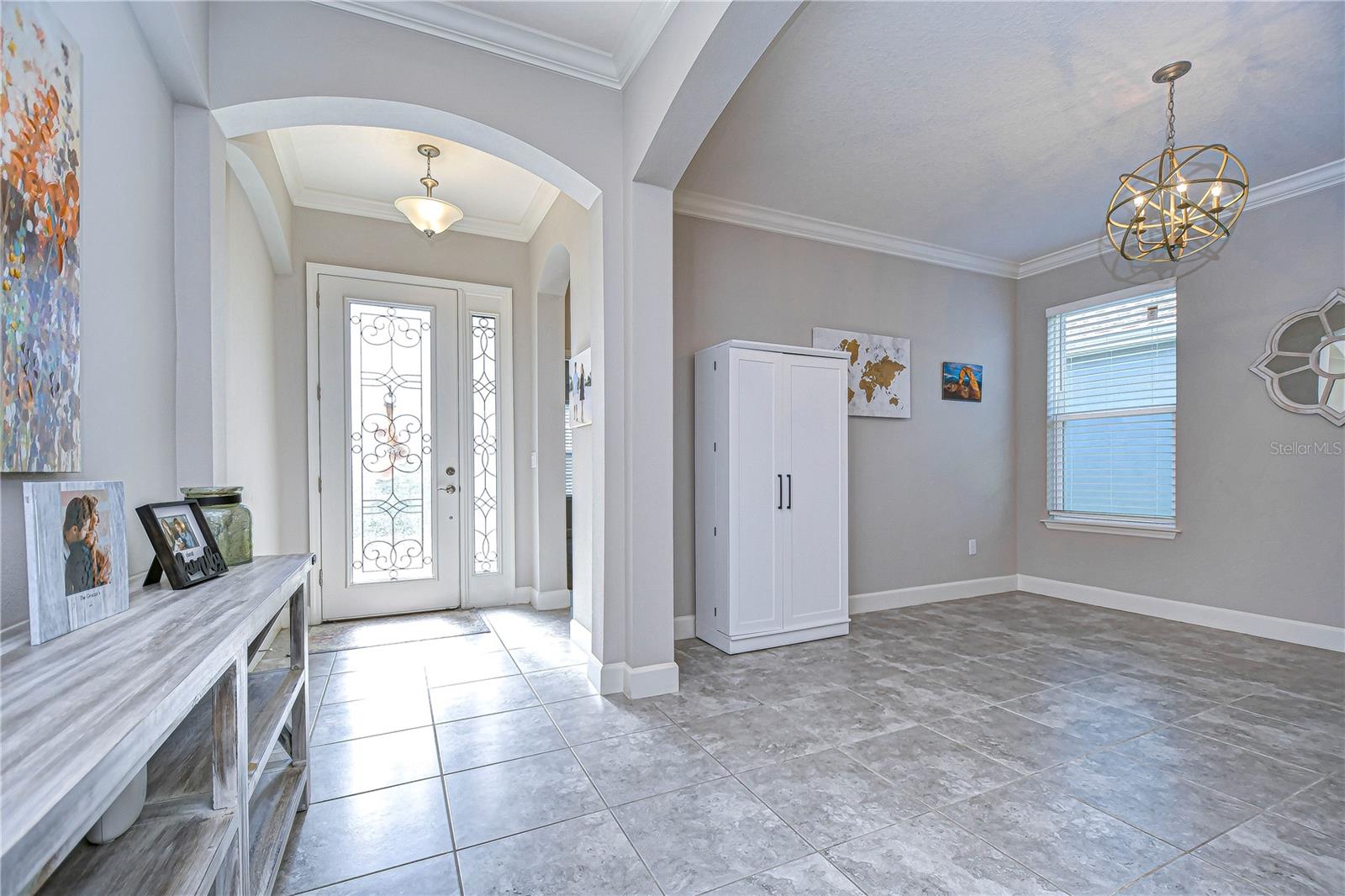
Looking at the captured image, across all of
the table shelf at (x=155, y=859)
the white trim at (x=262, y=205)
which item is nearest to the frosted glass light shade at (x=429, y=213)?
the white trim at (x=262, y=205)

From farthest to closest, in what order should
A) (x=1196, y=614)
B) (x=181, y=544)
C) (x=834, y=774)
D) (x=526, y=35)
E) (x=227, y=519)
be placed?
(x=1196, y=614)
(x=526, y=35)
(x=834, y=774)
(x=227, y=519)
(x=181, y=544)

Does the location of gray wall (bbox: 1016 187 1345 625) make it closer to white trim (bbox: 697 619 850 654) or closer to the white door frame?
white trim (bbox: 697 619 850 654)

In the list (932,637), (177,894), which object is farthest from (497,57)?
(932,637)

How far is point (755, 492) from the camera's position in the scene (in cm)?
359

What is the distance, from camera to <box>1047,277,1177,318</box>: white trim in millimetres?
4293

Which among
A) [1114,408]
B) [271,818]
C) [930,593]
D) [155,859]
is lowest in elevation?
[930,593]

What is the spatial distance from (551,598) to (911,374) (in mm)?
3231

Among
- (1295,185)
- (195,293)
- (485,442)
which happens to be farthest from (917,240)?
(195,293)

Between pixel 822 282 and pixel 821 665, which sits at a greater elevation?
pixel 822 282

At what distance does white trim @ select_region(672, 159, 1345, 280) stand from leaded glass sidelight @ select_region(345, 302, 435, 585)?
2132mm

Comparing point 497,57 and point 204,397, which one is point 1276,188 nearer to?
point 497,57

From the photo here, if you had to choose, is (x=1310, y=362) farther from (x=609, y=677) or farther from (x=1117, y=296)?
(x=609, y=677)

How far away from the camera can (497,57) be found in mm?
2574

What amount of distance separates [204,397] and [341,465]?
221 centimetres
